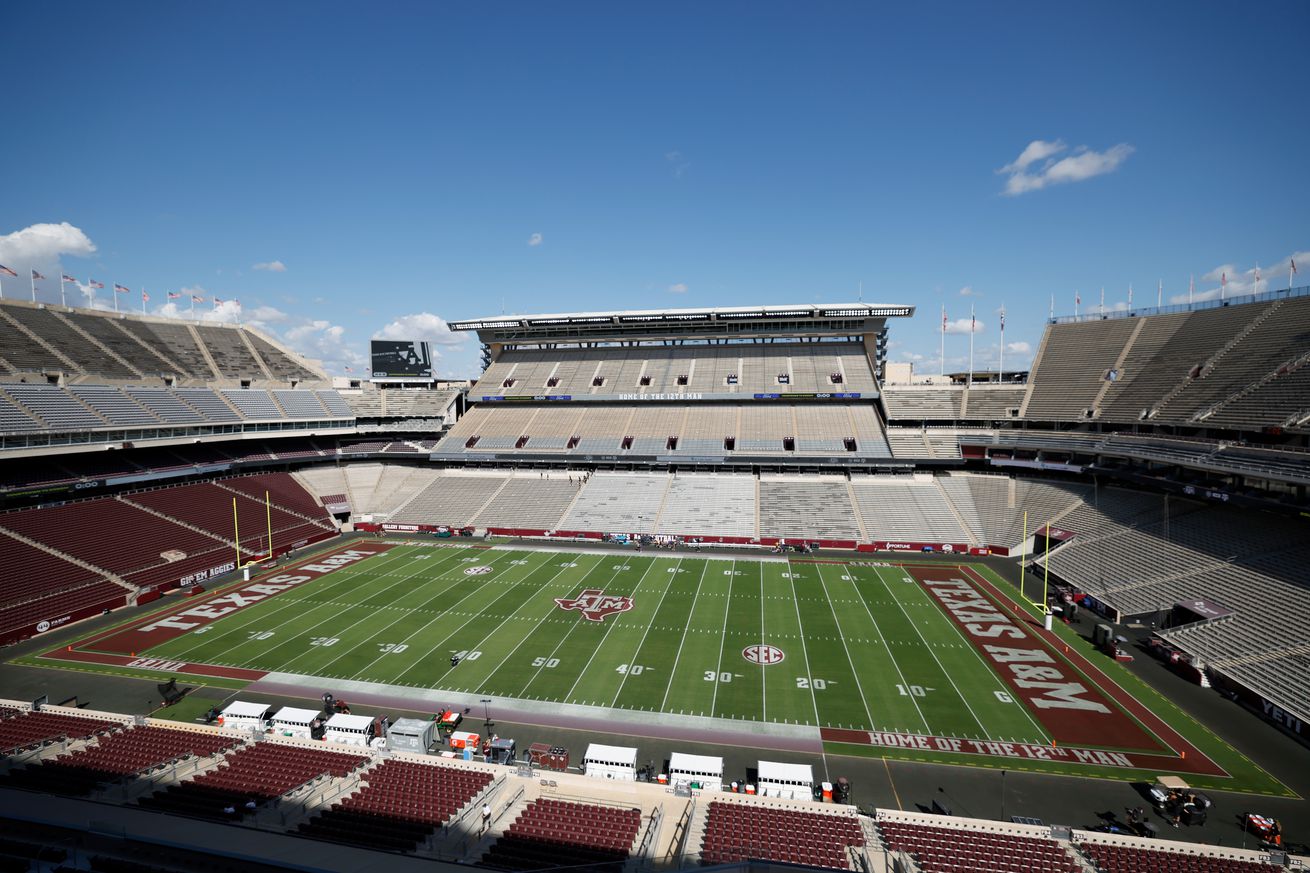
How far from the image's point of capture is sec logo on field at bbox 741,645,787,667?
80.7 feet

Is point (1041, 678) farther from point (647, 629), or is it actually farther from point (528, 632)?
point (528, 632)

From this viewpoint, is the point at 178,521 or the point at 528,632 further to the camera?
the point at 178,521

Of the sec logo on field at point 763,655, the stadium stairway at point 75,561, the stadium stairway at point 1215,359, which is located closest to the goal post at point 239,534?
the stadium stairway at point 75,561

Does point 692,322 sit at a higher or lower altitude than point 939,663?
higher

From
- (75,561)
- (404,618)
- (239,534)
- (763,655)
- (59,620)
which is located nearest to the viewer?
(763,655)

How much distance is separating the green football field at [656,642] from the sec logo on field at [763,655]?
0.29 ft

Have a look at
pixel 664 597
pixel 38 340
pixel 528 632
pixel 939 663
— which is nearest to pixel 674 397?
pixel 664 597

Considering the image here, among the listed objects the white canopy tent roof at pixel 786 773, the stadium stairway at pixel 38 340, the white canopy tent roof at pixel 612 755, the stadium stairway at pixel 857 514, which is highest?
the stadium stairway at pixel 38 340

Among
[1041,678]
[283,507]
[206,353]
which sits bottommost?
[1041,678]

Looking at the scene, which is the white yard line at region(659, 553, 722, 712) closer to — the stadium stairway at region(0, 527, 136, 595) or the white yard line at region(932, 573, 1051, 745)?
the white yard line at region(932, 573, 1051, 745)

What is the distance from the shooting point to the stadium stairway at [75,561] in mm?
31359

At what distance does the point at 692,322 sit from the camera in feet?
198

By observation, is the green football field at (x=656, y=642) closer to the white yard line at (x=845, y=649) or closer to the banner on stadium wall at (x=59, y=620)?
the white yard line at (x=845, y=649)

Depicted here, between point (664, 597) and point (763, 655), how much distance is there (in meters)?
7.89
